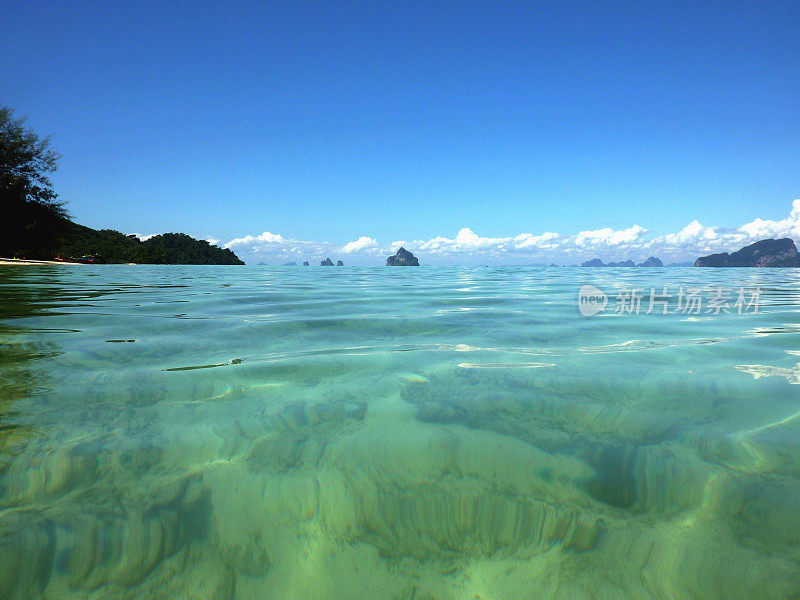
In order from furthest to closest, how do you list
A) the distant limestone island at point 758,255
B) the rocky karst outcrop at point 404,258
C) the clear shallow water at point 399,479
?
the rocky karst outcrop at point 404,258
the distant limestone island at point 758,255
the clear shallow water at point 399,479

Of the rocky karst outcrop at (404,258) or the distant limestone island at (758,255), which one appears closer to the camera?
the distant limestone island at (758,255)

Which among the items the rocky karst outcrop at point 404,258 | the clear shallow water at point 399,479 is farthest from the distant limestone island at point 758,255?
the clear shallow water at point 399,479

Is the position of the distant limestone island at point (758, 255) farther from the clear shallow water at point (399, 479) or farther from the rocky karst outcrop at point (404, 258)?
the clear shallow water at point (399, 479)

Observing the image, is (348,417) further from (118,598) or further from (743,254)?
(743,254)

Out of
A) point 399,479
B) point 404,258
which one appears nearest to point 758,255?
point 404,258

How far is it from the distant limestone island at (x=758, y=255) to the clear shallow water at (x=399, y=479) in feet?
648

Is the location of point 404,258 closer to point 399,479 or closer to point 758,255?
point 758,255

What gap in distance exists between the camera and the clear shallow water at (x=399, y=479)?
105 cm

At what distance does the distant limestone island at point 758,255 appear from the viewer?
153m

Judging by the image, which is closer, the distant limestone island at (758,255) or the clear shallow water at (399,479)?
the clear shallow water at (399,479)

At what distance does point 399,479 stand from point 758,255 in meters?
211


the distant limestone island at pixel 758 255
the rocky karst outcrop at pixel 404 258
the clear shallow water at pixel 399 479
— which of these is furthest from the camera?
the rocky karst outcrop at pixel 404 258

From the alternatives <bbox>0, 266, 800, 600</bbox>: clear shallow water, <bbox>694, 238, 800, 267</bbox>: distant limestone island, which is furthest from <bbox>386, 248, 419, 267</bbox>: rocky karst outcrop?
<bbox>0, 266, 800, 600</bbox>: clear shallow water

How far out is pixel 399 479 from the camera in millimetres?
1413
